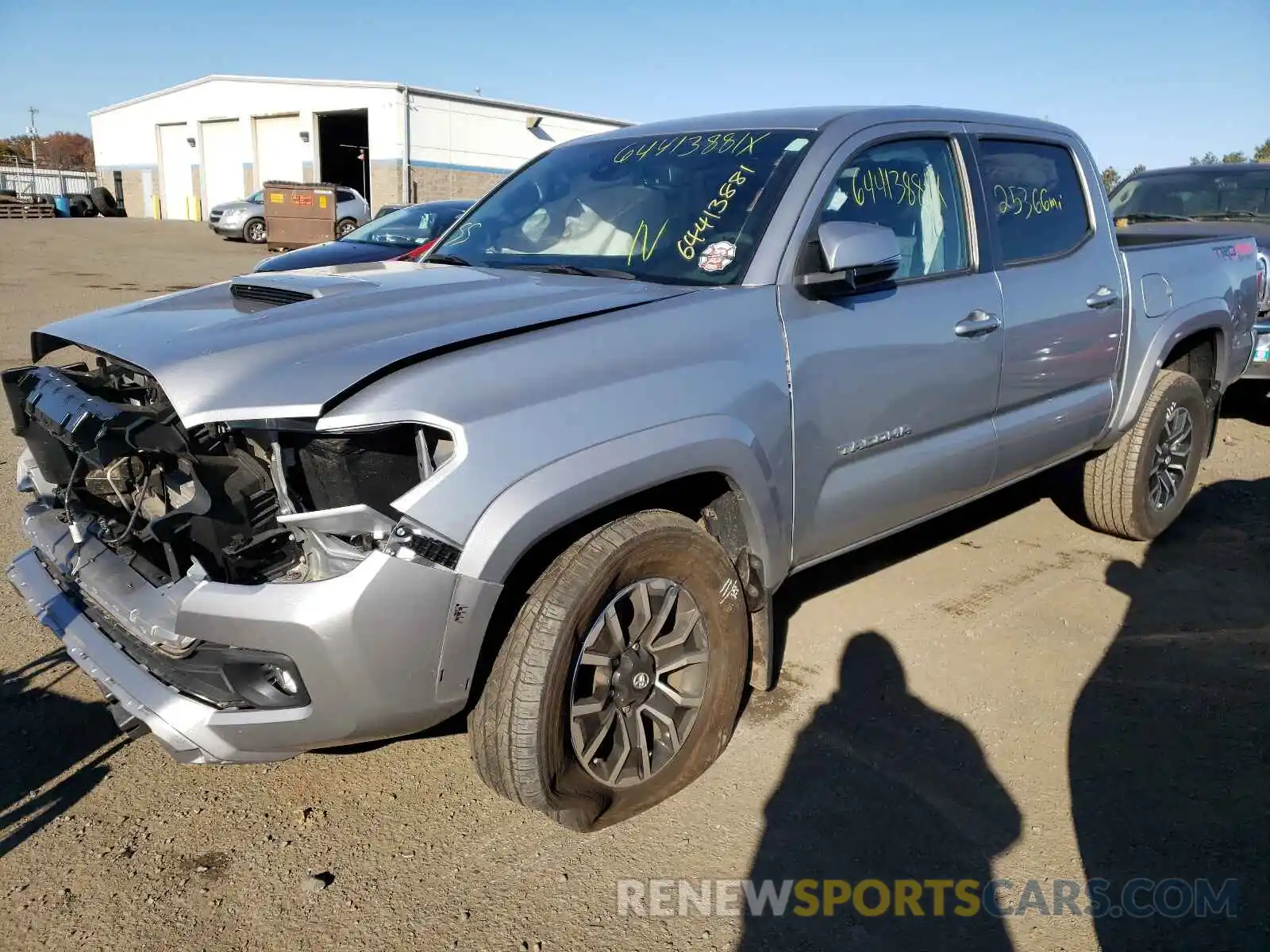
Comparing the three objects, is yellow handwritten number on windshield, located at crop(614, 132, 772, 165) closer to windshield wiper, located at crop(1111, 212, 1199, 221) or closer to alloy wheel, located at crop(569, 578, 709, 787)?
alloy wheel, located at crop(569, 578, 709, 787)

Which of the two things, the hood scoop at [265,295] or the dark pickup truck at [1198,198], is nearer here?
the hood scoop at [265,295]

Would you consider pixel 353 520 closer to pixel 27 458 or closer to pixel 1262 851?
pixel 27 458

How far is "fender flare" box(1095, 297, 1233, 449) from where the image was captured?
175 inches

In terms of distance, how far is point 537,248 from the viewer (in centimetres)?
348

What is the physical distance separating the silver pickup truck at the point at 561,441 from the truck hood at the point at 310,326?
1cm

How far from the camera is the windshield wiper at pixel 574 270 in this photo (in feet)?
10.1

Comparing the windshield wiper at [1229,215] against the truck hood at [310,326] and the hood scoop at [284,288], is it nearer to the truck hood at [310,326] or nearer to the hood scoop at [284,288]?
the truck hood at [310,326]

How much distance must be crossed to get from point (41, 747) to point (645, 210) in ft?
8.45

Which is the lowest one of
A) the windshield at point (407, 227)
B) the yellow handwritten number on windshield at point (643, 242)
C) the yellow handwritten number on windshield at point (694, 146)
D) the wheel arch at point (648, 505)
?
the wheel arch at point (648, 505)

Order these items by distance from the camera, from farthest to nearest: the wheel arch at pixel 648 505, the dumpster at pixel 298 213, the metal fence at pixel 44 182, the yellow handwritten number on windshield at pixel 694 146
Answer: the metal fence at pixel 44 182
the dumpster at pixel 298 213
the yellow handwritten number on windshield at pixel 694 146
the wheel arch at pixel 648 505

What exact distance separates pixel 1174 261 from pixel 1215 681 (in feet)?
7.12

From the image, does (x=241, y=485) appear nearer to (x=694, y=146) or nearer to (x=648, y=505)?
(x=648, y=505)

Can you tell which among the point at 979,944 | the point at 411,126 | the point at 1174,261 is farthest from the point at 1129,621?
the point at 411,126

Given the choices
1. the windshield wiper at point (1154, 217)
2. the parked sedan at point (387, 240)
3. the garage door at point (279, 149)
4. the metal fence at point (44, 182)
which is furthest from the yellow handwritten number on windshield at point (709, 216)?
the metal fence at point (44, 182)
